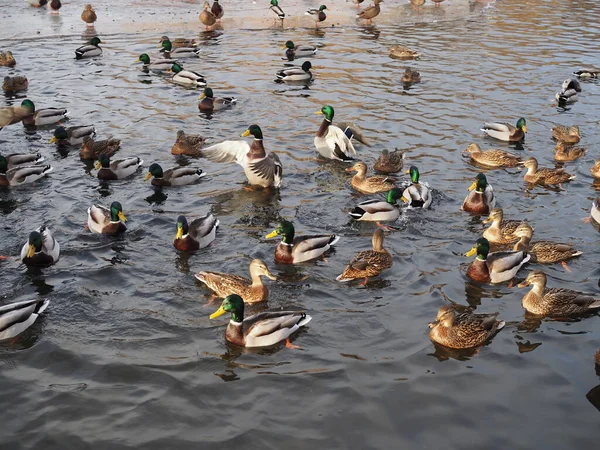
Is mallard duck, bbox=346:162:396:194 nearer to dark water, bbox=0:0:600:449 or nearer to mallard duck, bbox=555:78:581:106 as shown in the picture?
dark water, bbox=0:0:600:449

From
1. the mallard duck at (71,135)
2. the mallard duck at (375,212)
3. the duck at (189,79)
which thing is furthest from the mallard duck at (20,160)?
the mallard duck at (375,212)

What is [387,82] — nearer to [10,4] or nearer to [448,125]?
[448,125]

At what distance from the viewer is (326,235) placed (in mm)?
11469

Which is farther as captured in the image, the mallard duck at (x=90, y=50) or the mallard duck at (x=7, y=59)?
the mallard duck at (x=90, y=50)

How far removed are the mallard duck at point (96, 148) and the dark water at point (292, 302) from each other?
1.24ft

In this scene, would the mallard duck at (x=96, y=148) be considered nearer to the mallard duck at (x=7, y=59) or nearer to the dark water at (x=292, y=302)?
the dark water at (x=292, y=302)

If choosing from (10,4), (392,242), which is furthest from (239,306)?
(10,4)

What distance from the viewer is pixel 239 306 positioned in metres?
9.07

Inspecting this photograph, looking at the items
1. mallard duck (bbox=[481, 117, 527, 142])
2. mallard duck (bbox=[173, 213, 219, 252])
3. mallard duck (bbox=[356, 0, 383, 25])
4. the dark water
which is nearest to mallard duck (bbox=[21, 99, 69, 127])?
the dark water

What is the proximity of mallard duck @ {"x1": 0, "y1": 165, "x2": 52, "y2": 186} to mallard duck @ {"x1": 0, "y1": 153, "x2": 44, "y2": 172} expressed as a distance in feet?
0.53

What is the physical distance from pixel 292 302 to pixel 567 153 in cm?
802

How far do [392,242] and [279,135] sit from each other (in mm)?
5759

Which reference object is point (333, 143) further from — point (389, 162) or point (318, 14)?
point (318, 14)

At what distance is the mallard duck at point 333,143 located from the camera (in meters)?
15.2
